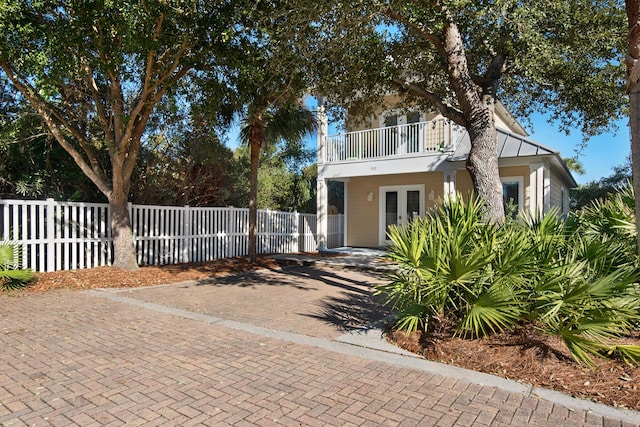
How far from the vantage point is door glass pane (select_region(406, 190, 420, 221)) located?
54.0 ft

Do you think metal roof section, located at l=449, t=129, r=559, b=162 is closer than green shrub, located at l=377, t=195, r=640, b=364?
No

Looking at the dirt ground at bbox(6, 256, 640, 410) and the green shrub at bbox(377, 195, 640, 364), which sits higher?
the green shrub at bbox(377, 195, 640, 364)

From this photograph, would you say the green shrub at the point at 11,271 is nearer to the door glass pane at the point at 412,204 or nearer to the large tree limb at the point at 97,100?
the large tree limb at the point at 97,100

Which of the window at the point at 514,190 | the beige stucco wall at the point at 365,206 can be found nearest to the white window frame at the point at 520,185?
the window at the point at 514,190

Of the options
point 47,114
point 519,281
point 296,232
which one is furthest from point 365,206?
point 519,281

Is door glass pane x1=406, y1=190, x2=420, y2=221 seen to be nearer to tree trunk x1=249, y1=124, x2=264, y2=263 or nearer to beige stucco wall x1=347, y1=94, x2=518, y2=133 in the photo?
beige stucco wall x1=347, y1=94, x2=518, y2=133

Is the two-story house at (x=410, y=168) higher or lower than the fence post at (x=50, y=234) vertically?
higher

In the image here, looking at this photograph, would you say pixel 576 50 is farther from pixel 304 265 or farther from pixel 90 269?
pixel 90 269

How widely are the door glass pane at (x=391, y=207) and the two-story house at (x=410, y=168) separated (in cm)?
4

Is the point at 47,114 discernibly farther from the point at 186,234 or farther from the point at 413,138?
the point at 413,138

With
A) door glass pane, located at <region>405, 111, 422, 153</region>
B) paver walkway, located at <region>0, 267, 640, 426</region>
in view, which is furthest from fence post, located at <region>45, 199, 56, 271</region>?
door glass pane, located at <region>405, 111, 422, 153</region>

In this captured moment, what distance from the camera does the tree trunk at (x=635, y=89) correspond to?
3.69 meters

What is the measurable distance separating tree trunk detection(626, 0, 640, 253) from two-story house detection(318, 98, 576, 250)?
793cm

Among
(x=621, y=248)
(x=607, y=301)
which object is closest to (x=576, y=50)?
(x=621, y=248)
